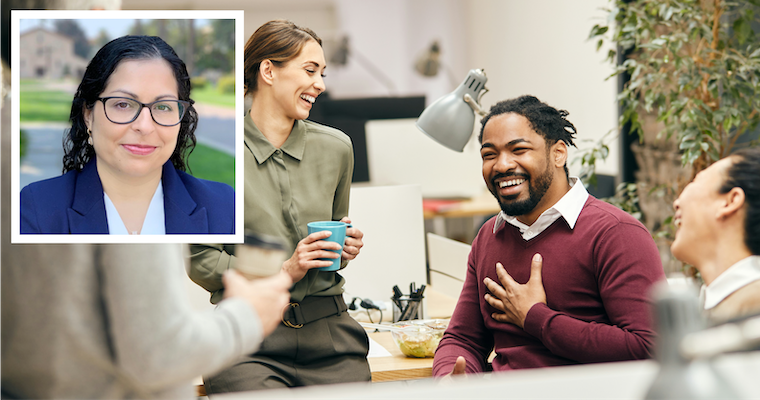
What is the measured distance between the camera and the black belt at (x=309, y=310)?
166 cm

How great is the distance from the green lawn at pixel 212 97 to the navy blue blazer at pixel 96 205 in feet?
0.35

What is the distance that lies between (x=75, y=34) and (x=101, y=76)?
65 millimetres

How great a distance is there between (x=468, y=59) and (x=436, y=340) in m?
5.58

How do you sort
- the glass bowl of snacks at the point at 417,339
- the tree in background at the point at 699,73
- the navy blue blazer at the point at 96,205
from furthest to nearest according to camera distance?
the tree in background at the point at 699,73 → the glass bowl of snacks at the point at 417,339 → the navy blue blazer at the point at 96,205

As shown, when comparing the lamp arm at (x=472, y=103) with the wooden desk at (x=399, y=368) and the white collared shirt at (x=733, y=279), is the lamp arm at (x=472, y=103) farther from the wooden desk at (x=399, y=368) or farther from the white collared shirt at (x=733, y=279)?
the white collared shirt at (x=733, y=279)

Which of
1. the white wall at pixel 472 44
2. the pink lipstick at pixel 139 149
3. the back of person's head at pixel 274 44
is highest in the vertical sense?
the white wall at pixel 472 44

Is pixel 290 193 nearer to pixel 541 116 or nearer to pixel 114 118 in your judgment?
pixel 541 116

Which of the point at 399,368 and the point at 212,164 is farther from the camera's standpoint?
the point at 399,368

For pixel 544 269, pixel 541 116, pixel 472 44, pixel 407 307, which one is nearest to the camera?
pixel 544 269

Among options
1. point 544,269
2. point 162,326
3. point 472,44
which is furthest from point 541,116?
point 472,44

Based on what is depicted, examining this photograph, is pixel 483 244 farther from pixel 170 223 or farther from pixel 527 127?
pixel 170 223

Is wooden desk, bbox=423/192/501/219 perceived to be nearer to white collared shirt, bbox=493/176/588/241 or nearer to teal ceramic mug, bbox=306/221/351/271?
white collared shirt, bbox=493/176/588/241

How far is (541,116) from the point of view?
5.60ft

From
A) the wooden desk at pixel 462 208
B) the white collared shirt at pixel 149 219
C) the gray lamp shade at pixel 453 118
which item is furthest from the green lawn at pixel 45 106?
the wooden desk at pixel 462 208
